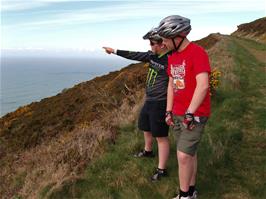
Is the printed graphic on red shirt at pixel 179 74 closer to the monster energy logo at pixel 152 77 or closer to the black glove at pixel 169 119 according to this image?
the black glove at pixel 169 119

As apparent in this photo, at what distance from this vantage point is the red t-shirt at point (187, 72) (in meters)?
4.67

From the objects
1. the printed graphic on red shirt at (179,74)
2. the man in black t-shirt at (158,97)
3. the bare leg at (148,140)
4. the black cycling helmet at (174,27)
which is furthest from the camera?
the bare leg at (148,140)

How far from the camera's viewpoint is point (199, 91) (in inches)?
182

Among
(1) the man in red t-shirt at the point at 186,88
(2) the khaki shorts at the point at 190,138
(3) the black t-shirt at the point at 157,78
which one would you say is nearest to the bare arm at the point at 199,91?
(1) the man in red t-shirt at the point at 186,88

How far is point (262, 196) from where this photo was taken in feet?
18.4

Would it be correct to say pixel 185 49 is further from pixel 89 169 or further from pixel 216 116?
pixel 216 116

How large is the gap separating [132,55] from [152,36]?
2.28ft

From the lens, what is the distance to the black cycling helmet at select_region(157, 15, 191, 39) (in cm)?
475

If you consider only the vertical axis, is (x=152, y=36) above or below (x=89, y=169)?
above

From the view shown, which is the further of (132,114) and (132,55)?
(132,114)

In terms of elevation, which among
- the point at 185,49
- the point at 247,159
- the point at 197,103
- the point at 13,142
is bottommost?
the point at 13,142

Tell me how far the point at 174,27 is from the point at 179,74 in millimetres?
533

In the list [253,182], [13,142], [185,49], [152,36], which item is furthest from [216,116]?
[13,142]

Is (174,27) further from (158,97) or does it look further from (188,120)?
(158,97)
